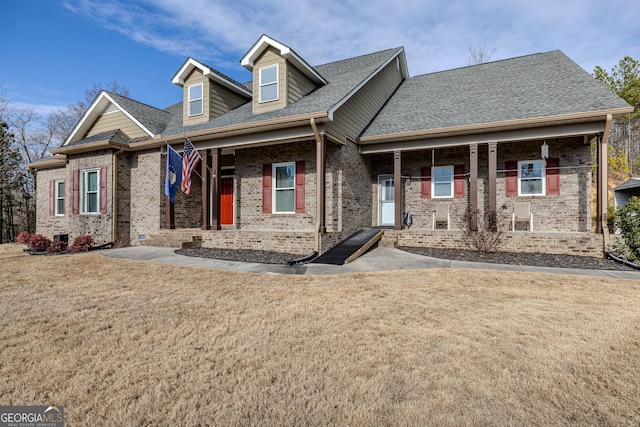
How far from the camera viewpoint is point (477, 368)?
301cm

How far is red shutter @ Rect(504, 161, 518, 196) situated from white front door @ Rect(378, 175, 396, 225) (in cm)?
412

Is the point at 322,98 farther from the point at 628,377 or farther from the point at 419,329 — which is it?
the point at 628,377

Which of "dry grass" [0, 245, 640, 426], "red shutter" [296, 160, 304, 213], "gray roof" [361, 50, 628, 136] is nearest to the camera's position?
"dry grass" [0, 245, 640, 426]

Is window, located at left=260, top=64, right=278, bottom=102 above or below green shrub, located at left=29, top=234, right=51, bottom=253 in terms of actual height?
above

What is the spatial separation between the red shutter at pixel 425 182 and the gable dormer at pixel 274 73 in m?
5.58

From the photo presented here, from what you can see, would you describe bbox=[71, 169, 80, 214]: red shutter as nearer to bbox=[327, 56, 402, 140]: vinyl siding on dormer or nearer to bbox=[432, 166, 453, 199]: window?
bbox=[327, 56, 402, 140]: vinyl siding on dormer

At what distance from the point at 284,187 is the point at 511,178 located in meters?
8.32

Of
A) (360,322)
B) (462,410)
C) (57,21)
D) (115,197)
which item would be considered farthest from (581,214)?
(57,21)

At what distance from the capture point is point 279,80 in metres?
11.2

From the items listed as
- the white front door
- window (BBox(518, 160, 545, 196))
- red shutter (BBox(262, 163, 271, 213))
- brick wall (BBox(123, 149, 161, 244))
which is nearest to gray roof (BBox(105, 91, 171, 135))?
brick wall (BBox(123, 149, 161, 244))

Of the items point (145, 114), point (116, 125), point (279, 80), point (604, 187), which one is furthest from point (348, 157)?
point (116, 125)

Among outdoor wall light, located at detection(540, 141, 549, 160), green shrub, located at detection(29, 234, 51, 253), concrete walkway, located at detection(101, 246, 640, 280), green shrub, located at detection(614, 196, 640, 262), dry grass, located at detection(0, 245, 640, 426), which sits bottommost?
dry grass, located at detection(0, 245, 640, 426)

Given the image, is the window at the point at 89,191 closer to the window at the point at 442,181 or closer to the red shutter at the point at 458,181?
the window at the point at 442,181

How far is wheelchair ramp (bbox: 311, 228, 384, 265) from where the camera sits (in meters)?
8.48
